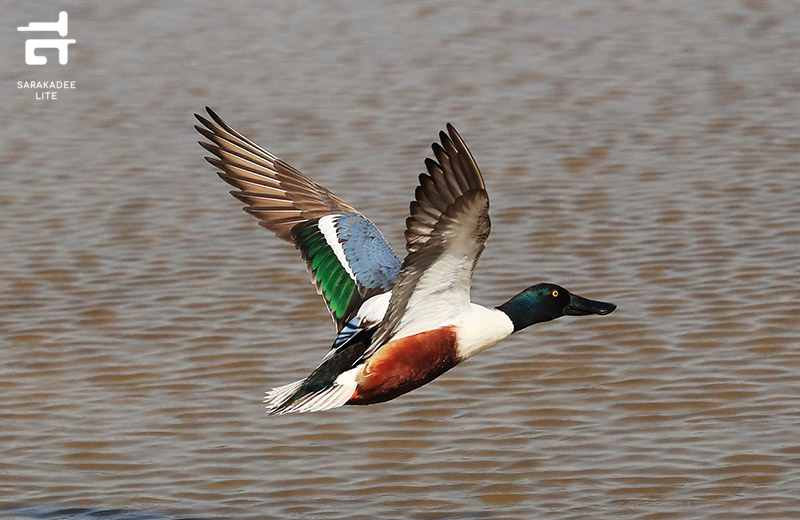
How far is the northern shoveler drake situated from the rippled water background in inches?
31.9

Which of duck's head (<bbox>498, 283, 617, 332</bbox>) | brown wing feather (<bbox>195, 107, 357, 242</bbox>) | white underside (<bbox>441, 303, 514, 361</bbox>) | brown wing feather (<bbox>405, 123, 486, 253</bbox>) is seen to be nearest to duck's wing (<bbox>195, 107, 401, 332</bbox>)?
brown wing feather (<bbox>195, 107, 357, 242</bbox>)

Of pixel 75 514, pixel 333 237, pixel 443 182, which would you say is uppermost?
pixel 443 182

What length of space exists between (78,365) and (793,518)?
3494 mm

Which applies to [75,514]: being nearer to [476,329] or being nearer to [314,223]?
[314,223]

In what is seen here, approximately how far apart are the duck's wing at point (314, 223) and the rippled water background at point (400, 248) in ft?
2.78

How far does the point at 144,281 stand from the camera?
8898 mm

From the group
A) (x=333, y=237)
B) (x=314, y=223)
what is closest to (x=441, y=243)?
(x=333, y=237)

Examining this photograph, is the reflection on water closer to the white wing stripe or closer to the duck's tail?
the duck's tail

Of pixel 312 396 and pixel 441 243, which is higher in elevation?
pixel 441 243

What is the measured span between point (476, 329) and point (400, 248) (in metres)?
3.48

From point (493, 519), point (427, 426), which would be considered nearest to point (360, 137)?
point (427, 426)

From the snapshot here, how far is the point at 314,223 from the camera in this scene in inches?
255

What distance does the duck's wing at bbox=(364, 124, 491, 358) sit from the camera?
477 cm

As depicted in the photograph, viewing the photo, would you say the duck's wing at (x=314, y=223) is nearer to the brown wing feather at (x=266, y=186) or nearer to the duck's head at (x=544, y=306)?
the brown wing feather at (x=266, y=186)
